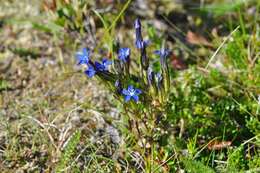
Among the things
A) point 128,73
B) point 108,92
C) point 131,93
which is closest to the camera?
point 131,93

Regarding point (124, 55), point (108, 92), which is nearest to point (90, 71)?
point (124, 55)

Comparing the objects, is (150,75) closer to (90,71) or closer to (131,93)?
(131,93)

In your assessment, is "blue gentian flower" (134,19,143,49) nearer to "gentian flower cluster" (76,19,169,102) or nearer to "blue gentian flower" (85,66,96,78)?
"gentian flower cluster" (76,19,169,102)

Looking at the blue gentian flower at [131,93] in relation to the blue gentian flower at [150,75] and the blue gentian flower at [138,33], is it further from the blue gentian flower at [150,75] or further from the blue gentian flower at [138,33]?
the blue gentian flower at [138,33]

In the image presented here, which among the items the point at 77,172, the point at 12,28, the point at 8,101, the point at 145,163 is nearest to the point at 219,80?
the point at 145,163

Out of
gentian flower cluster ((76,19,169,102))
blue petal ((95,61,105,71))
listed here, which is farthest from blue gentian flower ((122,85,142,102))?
blue petal ((95,61,105,71))

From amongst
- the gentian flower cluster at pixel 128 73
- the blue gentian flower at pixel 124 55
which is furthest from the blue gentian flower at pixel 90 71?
the blue gentian flower at pixel 124 55

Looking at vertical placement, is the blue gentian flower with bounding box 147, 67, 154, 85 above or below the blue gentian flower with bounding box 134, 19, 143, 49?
below

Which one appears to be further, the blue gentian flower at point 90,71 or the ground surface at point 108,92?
the ground surface at point 108,92
